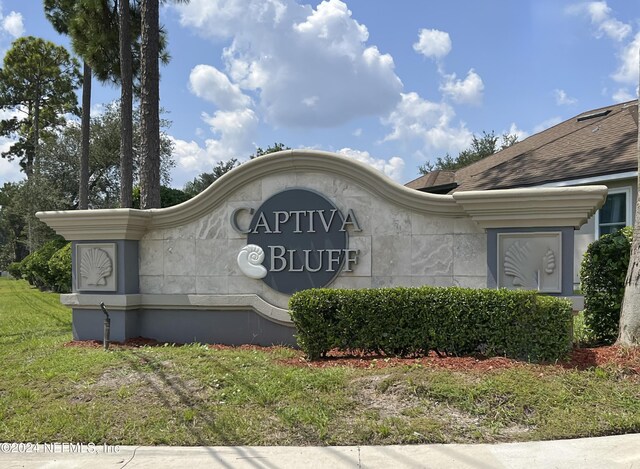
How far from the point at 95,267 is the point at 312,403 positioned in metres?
5.05

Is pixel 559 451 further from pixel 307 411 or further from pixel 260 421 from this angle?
pixel 260 421

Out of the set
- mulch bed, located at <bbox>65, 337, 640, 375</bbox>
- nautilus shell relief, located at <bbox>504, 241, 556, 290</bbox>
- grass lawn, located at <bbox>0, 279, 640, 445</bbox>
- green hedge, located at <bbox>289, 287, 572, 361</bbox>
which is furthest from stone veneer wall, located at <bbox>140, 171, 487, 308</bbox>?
grass lawn, located at <bbox>0, 279, 640, 445</bbox>

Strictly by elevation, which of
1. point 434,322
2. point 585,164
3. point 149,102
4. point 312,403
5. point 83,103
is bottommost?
point 312,403

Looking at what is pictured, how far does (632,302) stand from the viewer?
21.6ft

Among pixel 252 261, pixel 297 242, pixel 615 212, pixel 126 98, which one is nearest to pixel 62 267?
pixel 126 98

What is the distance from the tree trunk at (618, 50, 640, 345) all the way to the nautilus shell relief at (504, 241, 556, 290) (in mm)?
955

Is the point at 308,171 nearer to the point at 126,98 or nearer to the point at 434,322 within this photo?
the point at 434,322

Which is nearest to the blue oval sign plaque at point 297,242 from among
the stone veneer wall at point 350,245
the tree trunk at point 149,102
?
the stone veneer wall at point 350,245

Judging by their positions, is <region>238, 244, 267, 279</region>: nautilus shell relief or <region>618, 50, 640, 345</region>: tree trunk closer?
<region>618, 50, 640, 345</region>: tree trunk

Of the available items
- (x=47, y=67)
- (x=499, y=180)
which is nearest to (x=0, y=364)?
(x=499, y=180)

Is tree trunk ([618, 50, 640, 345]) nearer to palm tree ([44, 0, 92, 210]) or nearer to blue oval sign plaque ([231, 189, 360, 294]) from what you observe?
blue oval sign plaque ([231, 189, 360, 294])

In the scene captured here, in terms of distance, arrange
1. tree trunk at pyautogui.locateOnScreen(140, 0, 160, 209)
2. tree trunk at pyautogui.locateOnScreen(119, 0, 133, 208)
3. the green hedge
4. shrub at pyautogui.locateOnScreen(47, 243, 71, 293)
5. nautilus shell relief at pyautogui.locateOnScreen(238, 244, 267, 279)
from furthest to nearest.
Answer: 1. shrub at pyautogui.locateOnScreen(47, 243, 71, 293)
2. tree trunk at pyautogui.locateOnScreen(119, 0, 133, 208)
3. tree trunk at pyautogui.locateOnScreen(140, 0, 160, 209)
4. nautilus shell relief at pyautogui.locateOnScreen(238, 244, 267, 279)
5. the green hedge

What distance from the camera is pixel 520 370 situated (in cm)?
562

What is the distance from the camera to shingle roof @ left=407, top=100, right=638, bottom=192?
1141cm
